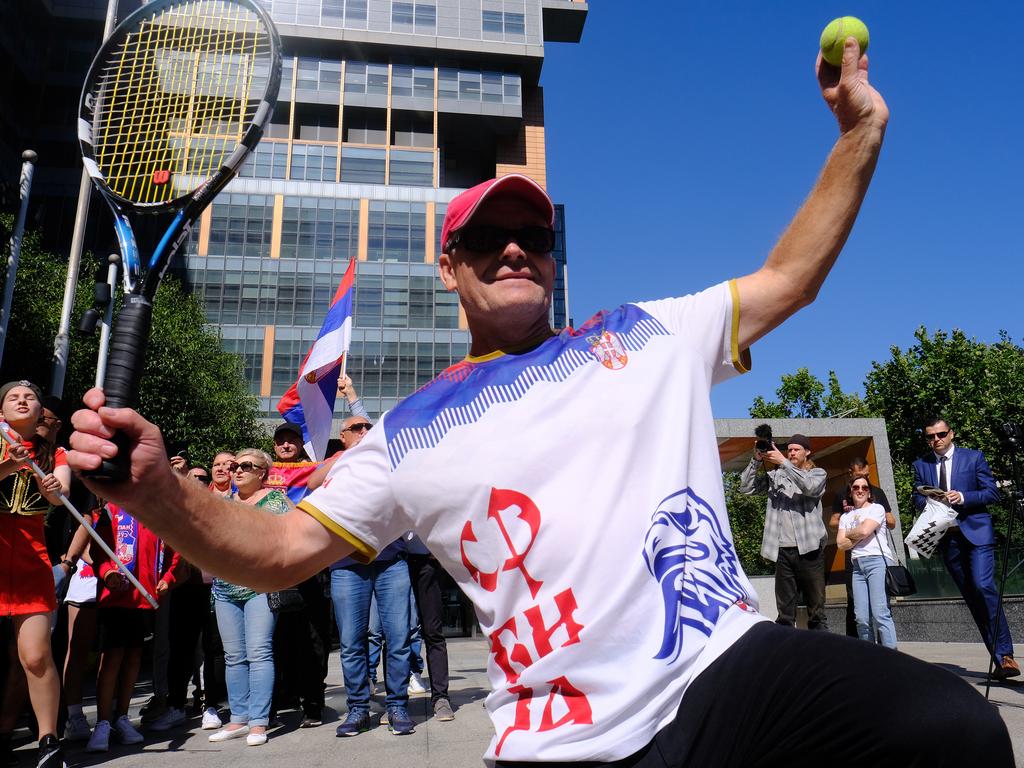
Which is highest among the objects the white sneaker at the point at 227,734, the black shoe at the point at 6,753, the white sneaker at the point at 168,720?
the black shoe at the point at 6,753

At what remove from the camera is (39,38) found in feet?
166

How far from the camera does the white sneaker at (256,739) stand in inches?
218

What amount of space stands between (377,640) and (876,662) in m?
5.73

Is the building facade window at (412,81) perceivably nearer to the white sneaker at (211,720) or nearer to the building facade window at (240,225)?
the building facade window at (240,225)

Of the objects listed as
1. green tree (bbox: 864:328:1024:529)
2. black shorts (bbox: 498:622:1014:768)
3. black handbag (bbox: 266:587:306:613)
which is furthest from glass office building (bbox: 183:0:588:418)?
black shorts (bbox: 498:622:1014:768)

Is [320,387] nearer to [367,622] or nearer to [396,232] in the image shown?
[367,622]

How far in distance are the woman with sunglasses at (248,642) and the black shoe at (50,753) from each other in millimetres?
1272

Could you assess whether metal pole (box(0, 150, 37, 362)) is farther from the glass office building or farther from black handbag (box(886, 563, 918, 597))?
the glass office building

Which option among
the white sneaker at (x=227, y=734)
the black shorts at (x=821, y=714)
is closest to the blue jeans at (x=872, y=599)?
the white sneaker at (x=227, y=734)

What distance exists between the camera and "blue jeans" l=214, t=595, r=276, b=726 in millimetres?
5793

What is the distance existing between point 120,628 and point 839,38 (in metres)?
6.17

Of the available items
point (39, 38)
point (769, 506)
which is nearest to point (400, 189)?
point (39, 38)

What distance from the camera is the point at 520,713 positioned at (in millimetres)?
1575

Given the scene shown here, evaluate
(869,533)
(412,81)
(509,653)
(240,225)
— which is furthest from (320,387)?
(412,81)
